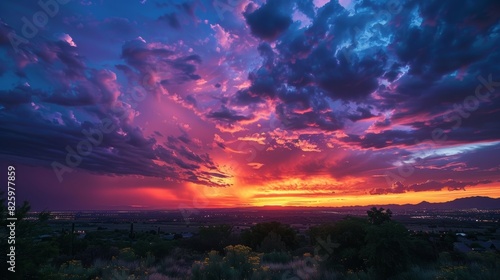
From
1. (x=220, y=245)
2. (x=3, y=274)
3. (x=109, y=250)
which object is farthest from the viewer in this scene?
(x=220, y=245)

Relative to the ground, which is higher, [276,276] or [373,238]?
[373,238]

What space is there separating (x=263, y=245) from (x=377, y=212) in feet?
52.4

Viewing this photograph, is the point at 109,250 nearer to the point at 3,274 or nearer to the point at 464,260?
the point at 3,274

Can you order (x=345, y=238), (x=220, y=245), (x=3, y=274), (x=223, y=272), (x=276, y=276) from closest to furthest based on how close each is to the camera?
1. (x=3, y=274)
2. (x=223, y=272)
3. (x=276, y=276)
4. (x=345, y=238)
5. (x=220, y=245)

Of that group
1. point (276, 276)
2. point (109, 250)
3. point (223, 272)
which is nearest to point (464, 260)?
point (276, 276)

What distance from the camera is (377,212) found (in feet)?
54.3

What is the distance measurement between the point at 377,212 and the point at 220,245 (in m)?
19.8

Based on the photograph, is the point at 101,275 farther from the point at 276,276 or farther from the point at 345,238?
the point at 345,238

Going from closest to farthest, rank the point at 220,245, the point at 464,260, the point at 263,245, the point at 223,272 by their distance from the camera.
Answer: the point at 223,272 < the point at 464,260 < the point at 263,245 < the point at 220,245

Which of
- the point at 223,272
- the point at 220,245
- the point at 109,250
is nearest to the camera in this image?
the point at 223,272

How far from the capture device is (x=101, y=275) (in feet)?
49.3

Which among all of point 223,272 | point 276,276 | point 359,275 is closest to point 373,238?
point 359,275

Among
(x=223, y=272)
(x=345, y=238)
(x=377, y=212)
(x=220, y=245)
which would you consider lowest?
(x=220, y=245)

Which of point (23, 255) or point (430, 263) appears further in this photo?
point (430, 263)
